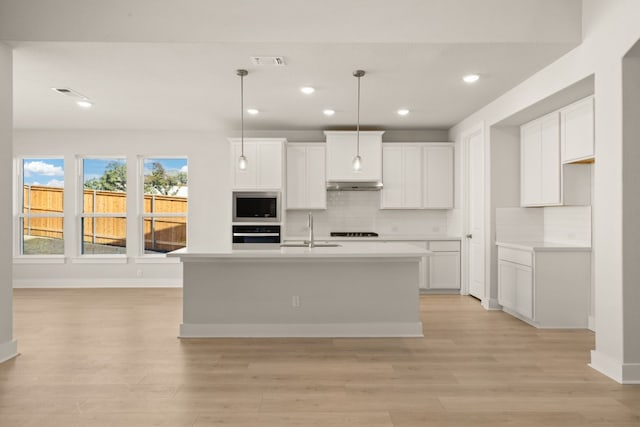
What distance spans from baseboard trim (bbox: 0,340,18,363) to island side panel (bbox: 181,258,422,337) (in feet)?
4.43

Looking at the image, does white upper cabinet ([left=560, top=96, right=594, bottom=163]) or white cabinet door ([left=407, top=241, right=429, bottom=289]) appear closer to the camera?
white upper cabinet ([left=560, top=96, right=594, bottom=163])

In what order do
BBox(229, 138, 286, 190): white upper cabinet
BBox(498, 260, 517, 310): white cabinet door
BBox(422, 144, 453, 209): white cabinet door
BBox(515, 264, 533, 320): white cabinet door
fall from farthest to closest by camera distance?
1. BBox(422, 144, 453, 209): white cabinet door
2. BBox(229, 138, 286, 190): white upper cabinet
3. BBox(498, 260, 517, 310): white cabinet door
4. BBox(515, 264, 533, 320): white cabinet door

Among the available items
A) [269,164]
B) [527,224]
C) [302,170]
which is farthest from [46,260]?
[527,224]

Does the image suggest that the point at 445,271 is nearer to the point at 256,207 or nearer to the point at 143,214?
the point at 256,207

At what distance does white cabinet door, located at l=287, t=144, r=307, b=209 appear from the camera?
7.07m

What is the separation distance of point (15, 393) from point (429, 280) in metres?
5.17

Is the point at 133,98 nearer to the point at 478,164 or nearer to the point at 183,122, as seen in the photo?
the point at 183,122

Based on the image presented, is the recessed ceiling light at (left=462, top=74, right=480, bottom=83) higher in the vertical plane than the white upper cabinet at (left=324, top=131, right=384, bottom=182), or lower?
higher

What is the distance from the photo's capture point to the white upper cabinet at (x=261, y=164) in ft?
22.5

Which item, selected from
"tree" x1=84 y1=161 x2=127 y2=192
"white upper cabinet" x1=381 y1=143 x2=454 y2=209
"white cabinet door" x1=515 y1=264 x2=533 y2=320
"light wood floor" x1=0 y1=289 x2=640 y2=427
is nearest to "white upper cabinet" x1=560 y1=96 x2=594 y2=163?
"white cabinet door" x1=515 y1=264 x2=533 y2=320

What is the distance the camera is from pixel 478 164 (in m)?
6.20

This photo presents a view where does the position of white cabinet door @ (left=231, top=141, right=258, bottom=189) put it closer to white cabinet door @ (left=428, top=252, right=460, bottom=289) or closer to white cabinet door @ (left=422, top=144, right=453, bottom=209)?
white cabinet door @ (left=422, top=144, right=453, bottom=209)

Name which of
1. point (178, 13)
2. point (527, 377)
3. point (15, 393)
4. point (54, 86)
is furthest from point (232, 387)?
point (54, 86)

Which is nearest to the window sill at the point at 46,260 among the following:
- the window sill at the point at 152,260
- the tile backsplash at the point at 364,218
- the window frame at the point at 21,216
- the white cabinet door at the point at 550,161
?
the window frame at the point at 21,216
